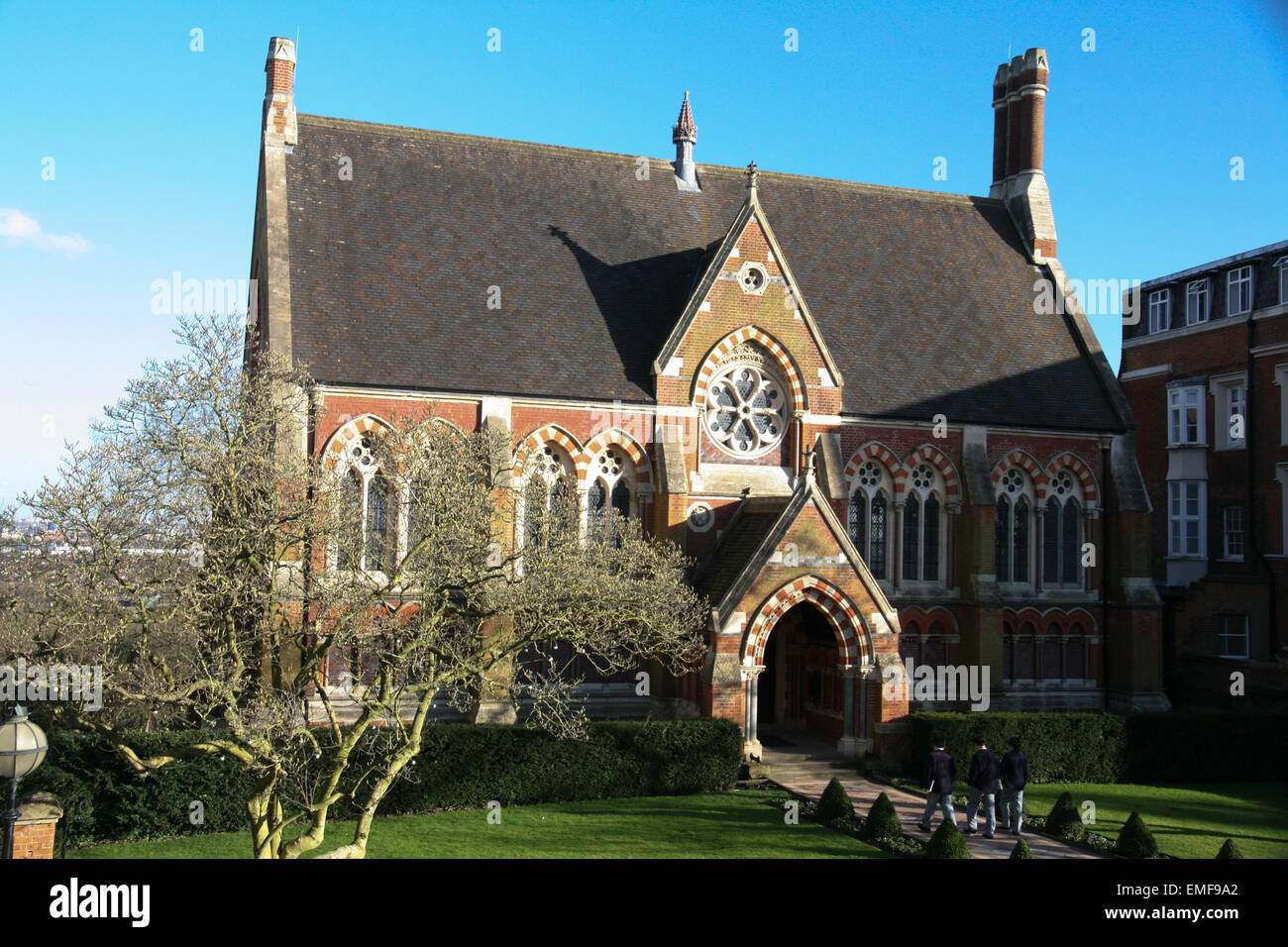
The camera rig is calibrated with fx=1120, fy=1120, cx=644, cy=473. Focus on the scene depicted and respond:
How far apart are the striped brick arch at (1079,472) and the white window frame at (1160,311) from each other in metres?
13.9

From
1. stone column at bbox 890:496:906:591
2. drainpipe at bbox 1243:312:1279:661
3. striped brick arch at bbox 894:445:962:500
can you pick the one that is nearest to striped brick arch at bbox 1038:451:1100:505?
striped brick arch at bbox 894:445:962:500

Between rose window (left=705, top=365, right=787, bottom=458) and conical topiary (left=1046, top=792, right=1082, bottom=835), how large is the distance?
12349 millimetres

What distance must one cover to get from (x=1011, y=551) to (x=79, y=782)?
24.9 meters

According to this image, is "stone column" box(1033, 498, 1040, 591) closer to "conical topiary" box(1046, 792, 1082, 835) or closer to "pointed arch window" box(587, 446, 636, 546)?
"conical topiary" box(1046, 792, 1082, 835)

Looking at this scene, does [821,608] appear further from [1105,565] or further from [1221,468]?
[1221,468]

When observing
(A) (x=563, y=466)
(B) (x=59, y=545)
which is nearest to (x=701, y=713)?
(A) (x=563, y=466)

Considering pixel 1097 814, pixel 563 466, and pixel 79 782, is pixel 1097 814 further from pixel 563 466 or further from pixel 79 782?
pixel 79 782

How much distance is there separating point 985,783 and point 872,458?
40.3 feet

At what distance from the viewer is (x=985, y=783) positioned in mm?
21062

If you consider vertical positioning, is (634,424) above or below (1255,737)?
above

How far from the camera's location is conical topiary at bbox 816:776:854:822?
2170cm

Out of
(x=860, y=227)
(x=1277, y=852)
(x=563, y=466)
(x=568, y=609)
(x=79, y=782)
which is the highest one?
(x=860, y=227)

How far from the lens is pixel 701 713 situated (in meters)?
25.8

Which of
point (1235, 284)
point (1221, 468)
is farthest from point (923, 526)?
point (1235, 284)
